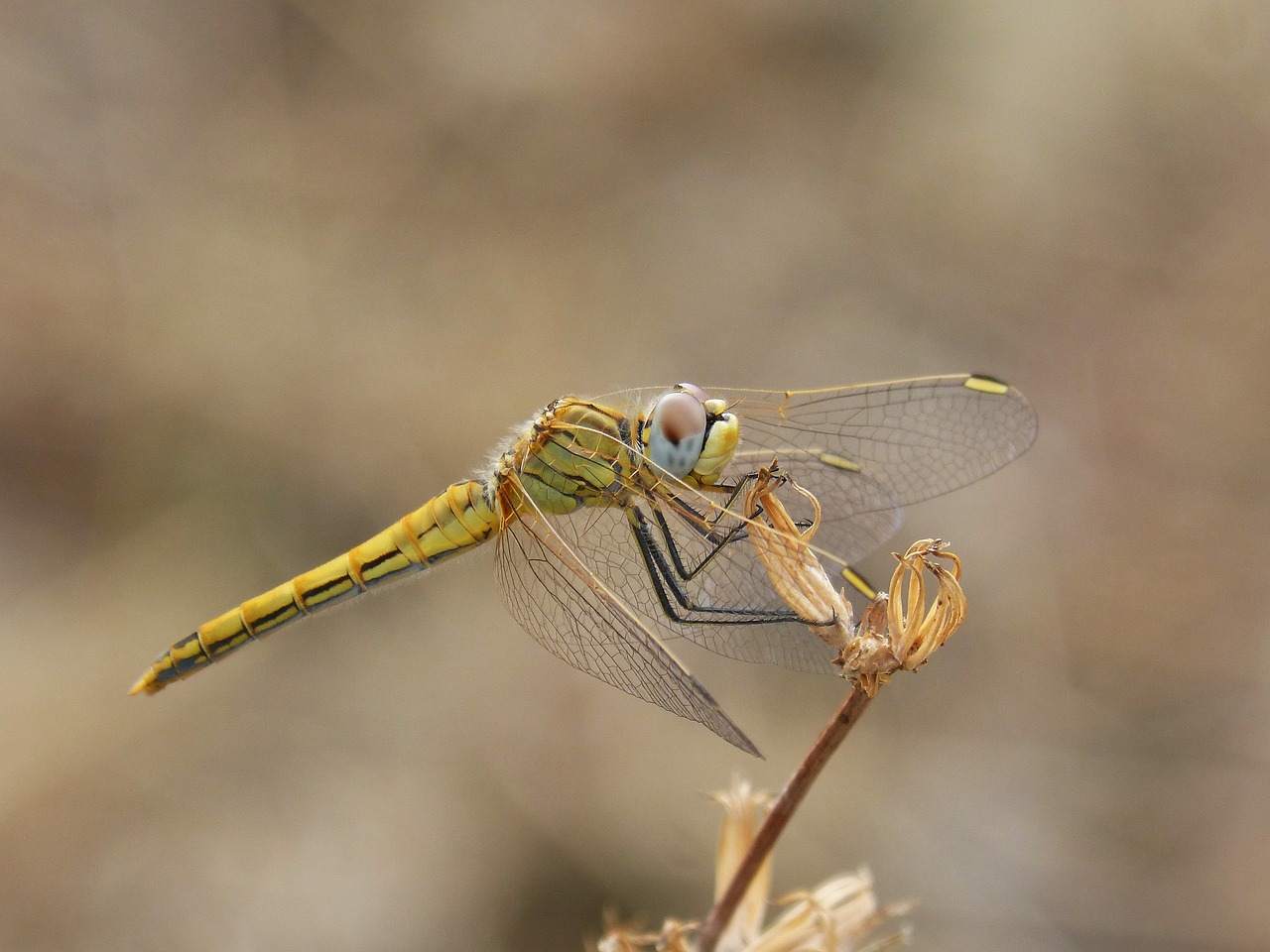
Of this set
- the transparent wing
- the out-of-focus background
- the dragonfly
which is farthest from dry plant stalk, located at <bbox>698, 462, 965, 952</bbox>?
the out-of-focus background

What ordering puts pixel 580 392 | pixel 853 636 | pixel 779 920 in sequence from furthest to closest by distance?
pixel 580 392 → pixel 779 920 → pixel 853 636

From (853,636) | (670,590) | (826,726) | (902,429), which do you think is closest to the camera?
(826,726)

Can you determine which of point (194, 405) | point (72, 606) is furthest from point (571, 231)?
point (72, 606)

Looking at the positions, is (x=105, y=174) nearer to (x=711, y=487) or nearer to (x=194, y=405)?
(x=194, y=405)

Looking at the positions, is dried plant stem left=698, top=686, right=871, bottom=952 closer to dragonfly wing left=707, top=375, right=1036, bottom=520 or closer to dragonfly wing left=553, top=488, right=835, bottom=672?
dragonfly wing left=553, top=488, right=835, bottom=672

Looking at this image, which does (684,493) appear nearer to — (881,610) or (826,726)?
(881,610)

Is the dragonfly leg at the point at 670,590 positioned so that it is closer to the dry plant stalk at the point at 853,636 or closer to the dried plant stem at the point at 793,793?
the dry plant stalk at the point at 853,636

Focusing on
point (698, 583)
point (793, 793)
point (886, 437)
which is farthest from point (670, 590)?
point (793, 793)

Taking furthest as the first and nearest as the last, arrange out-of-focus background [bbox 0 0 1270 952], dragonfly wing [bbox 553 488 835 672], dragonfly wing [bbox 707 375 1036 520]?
1. out-of-focus background [bbox 0 0 1270 952]
2. dragonfly wing [bbox 707 375 1036 520]
3. dragonfly wing [bbox 553 488 835 672]
